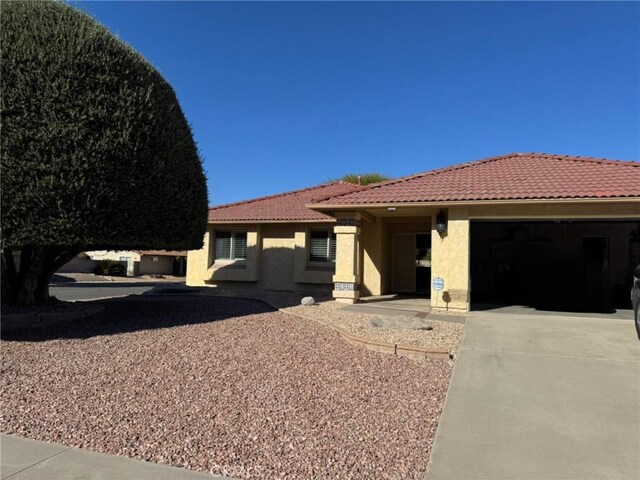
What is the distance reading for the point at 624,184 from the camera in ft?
35.6

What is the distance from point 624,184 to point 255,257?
12625mm

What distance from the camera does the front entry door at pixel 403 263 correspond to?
1698 centimetres

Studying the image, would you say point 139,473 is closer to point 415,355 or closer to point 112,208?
point 415,355

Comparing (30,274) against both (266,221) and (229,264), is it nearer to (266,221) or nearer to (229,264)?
(266,221)

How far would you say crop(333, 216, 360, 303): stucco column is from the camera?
44.0 feet

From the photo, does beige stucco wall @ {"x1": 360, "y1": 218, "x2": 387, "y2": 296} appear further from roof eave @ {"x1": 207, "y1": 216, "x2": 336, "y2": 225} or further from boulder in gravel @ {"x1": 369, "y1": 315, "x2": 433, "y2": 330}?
boulder in gravel @ {"x1": 369, "y1": 315, "x2": 433, "y2": 330}

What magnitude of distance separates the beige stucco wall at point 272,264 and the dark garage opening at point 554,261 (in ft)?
19.7

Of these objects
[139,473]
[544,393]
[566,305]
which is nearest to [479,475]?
[544,393]

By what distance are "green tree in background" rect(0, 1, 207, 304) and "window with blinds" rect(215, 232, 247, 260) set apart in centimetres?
999

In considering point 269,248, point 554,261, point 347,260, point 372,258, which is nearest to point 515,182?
point 347,260

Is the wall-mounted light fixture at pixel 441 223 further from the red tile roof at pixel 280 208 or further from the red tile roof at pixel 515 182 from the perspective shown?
the red tile roof at pixel 280 208

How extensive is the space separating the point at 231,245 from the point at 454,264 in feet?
34.6

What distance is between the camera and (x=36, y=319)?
27.3ft

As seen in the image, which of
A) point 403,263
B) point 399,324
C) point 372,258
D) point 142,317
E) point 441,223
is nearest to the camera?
point 399,324
